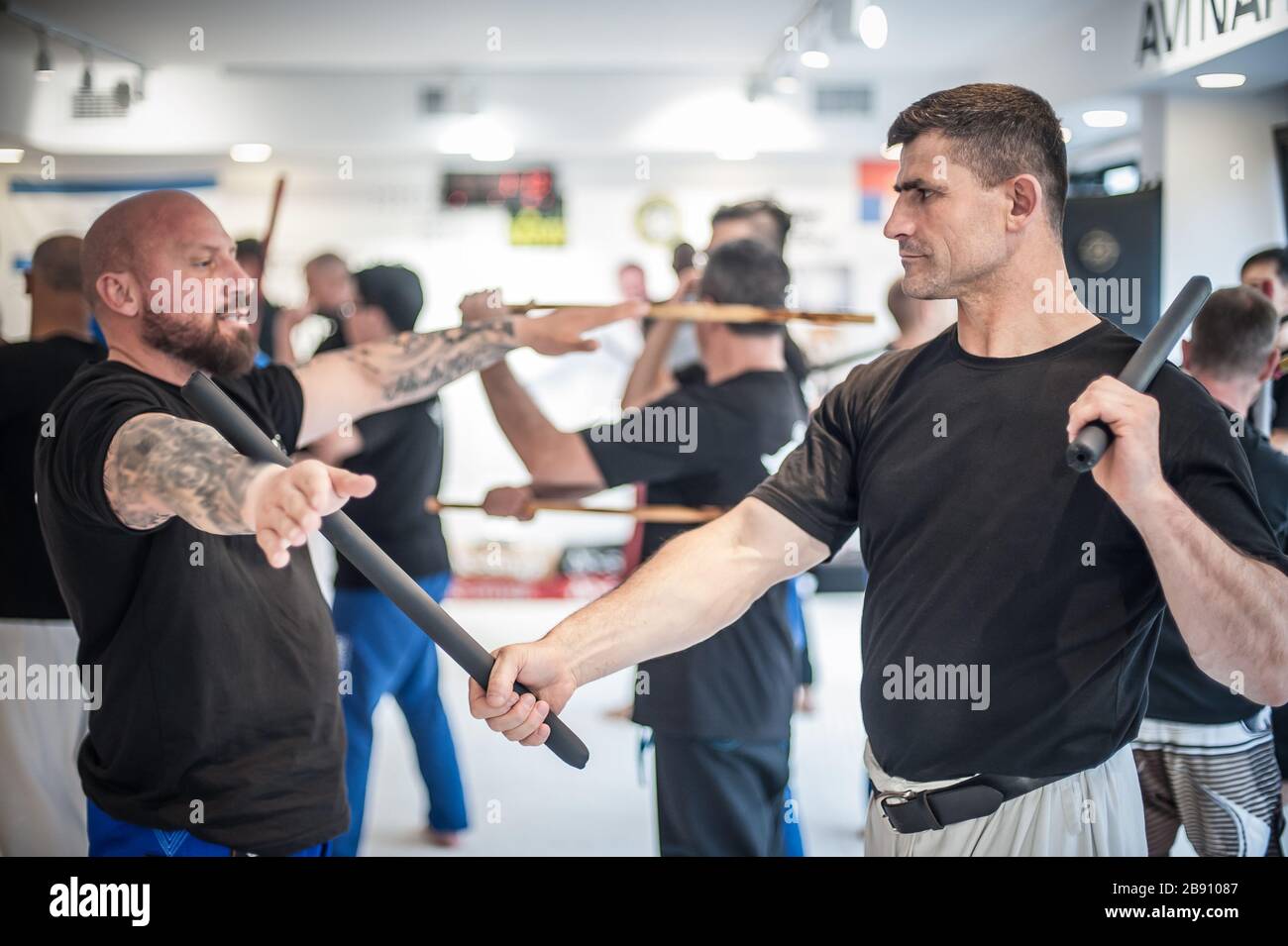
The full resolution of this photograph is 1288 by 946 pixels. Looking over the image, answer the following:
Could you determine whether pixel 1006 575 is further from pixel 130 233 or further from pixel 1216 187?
pixel 1216 187

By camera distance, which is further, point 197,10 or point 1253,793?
point 197,10

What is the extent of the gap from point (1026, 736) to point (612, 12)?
14.5 feet

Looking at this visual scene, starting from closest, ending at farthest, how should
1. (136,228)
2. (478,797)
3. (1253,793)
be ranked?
(136,228) < (1253,793) < (478,797)

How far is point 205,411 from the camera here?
129 centimetres

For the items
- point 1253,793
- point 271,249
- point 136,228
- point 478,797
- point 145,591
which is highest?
point 271,249

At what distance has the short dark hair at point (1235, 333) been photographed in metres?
2.31

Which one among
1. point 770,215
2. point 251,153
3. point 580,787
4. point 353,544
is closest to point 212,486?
point 353,544

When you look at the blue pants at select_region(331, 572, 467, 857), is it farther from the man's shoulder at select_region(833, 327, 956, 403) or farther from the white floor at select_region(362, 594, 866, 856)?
the man's shoulder at select_region(833, 327, 956, 403)

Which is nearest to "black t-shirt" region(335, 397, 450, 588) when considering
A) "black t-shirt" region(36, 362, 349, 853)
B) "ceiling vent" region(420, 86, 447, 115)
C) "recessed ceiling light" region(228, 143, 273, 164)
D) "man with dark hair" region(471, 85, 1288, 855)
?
"black t-shirt" region(36, 362, 349, 853)

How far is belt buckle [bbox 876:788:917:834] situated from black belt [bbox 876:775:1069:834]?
0.04 feet

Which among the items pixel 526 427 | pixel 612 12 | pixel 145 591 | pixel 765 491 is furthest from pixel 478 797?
pixel 612 12

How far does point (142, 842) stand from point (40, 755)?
1.08 meters

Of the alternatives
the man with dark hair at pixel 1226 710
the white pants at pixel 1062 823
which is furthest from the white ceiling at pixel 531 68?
the white pants at pixel 1062 823
